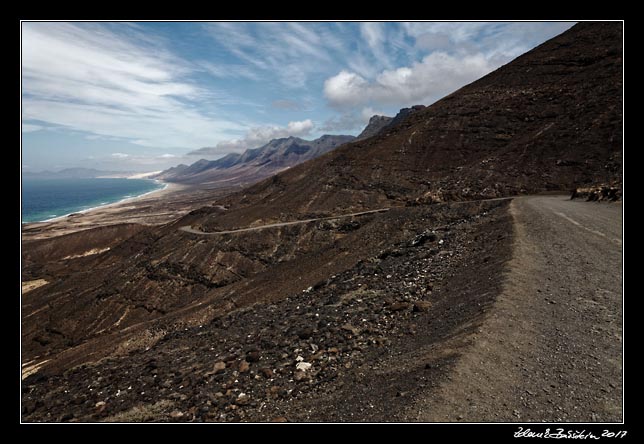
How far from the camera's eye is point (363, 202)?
4000 cm

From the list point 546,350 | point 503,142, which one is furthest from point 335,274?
point 503,142

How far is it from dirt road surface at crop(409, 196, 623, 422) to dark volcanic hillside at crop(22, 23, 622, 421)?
0.45 meters

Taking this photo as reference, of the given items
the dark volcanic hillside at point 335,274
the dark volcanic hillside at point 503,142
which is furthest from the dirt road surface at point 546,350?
the dark volcanic hillside at point 503,142

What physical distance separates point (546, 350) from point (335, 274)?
13.3m

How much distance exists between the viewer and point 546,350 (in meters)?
6.85

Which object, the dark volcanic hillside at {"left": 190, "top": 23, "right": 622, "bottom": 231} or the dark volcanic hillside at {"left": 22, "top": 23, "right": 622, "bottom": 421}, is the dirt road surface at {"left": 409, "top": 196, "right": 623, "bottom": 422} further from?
the dark volcanic hillside at {"left": 190, "top": 23, "right": 622, "bottom": 231}

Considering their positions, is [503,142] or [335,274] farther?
[503,142]

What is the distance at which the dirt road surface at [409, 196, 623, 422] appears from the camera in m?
5.39

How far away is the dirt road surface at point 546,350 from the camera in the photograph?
5.39 metres

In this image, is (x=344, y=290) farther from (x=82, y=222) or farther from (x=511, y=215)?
(x=82, y=222)

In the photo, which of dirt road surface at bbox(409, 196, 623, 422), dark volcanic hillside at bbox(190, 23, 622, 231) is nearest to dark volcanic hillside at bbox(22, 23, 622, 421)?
dark volcanic hillside at bbox(190, 23, 622, 231)

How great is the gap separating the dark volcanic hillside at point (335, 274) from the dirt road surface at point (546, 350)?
1.48 feet

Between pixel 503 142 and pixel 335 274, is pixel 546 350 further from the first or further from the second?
pixel 503 142

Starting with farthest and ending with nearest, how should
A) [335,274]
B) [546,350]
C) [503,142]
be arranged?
[503,142], [335,274], [546,350]
